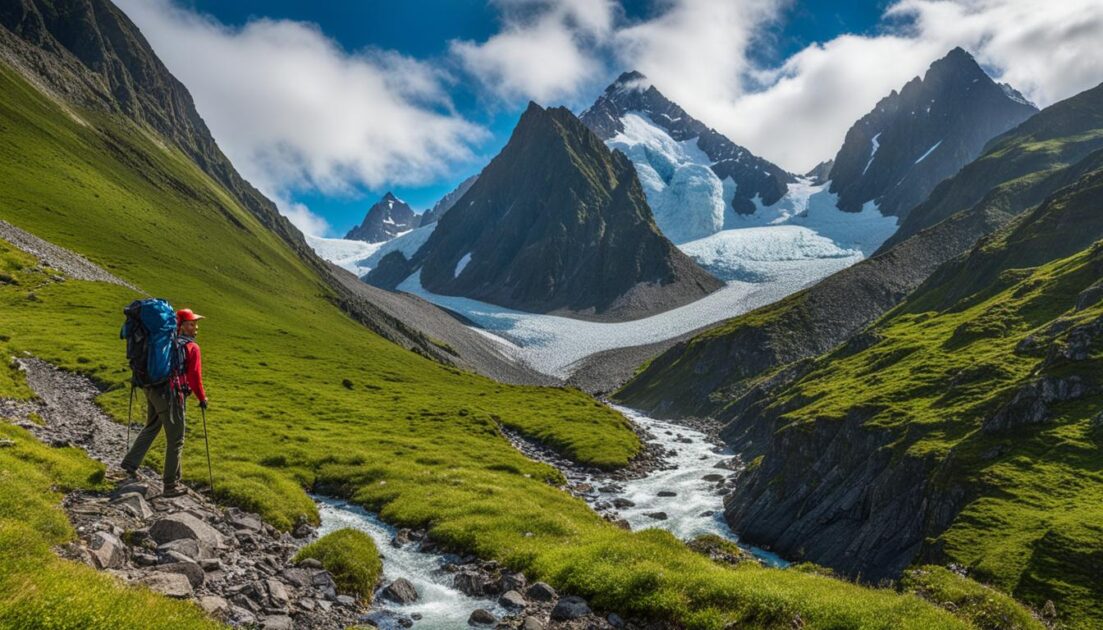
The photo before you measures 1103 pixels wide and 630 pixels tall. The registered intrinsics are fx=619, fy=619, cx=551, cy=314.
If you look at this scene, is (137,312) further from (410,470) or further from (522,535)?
(410,470)

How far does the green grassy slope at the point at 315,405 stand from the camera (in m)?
18.5

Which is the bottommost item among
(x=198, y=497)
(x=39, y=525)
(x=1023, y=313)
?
(x=198, y=497)

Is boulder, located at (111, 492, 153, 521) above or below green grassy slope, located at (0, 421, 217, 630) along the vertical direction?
below

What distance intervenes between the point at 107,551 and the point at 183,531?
9.97 feet

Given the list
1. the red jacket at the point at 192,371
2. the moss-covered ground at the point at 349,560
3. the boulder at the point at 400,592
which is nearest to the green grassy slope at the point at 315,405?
the boulder at the point at 400,592

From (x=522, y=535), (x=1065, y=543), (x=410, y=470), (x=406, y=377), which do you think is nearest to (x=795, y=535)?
(x=1065, y=543)

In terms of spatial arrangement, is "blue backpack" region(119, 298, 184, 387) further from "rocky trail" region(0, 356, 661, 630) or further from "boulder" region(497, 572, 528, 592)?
"boulder" region(497, 572, 528, 592)

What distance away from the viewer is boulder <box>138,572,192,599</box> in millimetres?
12766

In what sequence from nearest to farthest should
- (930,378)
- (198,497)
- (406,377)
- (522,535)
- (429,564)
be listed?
(198,497), (429,564), (522,535), (930,378), (406,377)

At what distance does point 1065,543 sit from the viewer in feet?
79.3

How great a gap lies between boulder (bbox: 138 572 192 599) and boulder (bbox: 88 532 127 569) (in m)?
1.03

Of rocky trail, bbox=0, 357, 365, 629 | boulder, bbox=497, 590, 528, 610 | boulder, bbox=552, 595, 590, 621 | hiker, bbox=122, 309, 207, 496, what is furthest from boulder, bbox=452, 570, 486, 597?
hiker, bbox=122, 309, 207, 496

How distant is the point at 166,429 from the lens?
62.4 feet

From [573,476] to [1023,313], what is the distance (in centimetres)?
4513
